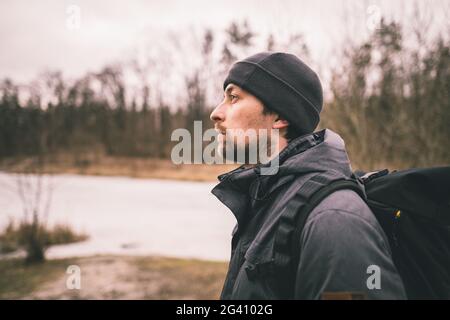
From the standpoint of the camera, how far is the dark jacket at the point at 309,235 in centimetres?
117

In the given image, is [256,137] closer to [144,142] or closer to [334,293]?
[334,293]

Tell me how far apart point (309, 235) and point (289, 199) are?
178 millimetres

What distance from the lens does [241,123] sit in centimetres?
169

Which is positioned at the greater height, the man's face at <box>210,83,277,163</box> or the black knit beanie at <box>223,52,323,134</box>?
the black knit beanie at <box>223,52,323,134</box>

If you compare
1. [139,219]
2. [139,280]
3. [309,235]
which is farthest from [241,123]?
[139,219]

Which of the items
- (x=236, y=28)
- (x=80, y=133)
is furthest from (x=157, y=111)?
(x=236, y=28)

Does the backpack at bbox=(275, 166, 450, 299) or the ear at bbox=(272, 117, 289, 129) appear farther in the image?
the ear at bbox=(272, 117, 289, 129)

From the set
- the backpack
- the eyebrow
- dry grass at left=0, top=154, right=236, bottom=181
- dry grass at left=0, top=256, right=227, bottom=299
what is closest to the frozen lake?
dry grass at left=0, top=256, right=227, bottom=299

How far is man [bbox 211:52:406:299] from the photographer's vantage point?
1.18 meters

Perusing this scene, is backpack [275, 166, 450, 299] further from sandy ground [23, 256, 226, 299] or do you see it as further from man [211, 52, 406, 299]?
sandy ground [23, 256, 226, 299]

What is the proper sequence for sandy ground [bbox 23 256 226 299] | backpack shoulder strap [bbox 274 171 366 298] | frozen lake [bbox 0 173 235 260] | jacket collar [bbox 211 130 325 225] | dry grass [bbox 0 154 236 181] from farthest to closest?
1. dry grass [bbox 0 154 236 181]
2. frozen lake [bbox 0 173 235 260]
3. sandy ground [bbox 23 256 226 299]
4. jacket collar [bbox 211 130 325 225]
5. backpack shoulder strap [bbox 274 171 366 298]

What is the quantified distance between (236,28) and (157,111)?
1754cm

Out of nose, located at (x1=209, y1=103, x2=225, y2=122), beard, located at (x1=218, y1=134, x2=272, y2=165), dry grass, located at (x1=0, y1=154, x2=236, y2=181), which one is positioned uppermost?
nose, located at (x1=209, y1=103, x2=225, y2=122)

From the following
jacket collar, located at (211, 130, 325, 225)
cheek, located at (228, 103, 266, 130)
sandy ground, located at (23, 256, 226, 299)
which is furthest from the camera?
sandy ground, located at (23, 256, 226, 299)
